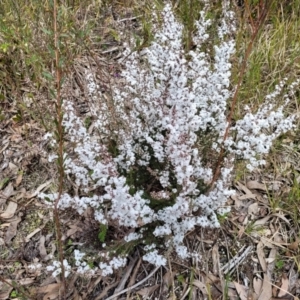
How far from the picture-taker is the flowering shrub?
163cm

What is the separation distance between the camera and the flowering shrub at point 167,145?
163 centimetres

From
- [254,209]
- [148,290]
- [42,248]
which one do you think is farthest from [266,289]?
[42,248]

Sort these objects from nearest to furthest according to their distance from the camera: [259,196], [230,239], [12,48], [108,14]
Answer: [230,239] → [259,196] → [12,48] → [108,14]

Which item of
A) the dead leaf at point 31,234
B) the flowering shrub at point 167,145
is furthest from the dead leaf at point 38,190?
the flowering shrub at point 167,145

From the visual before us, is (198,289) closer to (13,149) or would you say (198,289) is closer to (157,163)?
(157,163)

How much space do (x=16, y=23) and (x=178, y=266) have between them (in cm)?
205

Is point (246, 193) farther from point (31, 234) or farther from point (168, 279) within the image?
point (31, 234)

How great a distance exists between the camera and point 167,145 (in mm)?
1656

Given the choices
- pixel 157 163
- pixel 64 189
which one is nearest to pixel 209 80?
pixel 157 163

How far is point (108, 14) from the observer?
3316 millimetres

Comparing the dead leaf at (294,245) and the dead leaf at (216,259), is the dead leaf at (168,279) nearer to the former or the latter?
the dead leaf at (216,259)

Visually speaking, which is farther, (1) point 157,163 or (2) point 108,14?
(2) point 108,14

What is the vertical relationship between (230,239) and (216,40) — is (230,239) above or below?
below

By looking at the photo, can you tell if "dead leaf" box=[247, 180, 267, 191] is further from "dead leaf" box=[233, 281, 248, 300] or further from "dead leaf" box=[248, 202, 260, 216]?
"dead leaf" box=[233, 281, 248, 300]
